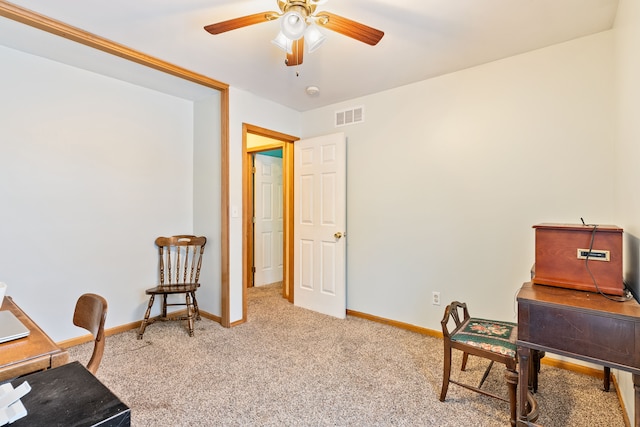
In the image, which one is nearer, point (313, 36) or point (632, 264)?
point (632, 264)

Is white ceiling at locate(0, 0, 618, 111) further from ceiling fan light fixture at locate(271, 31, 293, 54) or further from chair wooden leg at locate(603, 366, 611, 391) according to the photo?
chair wooden leg at locate(603, 366, 611, 391)

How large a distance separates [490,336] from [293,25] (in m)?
2.07

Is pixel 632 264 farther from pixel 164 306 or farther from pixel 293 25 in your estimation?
pixel 164 306

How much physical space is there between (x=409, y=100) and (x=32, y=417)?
124 inches

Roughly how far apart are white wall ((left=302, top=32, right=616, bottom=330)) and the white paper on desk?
275 cm

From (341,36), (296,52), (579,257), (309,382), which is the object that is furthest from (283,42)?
(309,382)

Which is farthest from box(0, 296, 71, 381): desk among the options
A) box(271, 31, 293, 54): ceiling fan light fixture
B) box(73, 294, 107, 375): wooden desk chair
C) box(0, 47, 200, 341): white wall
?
box(0, 47, 200, 341): white wall

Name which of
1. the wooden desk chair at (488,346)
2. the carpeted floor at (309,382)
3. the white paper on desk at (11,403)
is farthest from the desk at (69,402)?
the wooden desk chair at (488,346)

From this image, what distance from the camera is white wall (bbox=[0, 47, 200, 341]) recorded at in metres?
2.41

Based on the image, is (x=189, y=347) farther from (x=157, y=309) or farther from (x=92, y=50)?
(x=92, y=50)

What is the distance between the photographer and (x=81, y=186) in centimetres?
272

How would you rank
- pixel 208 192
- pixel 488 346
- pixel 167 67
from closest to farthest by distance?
pixel 488 346 → pixel 167 67 → pixel 208 192

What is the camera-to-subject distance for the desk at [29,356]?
91 centimetres

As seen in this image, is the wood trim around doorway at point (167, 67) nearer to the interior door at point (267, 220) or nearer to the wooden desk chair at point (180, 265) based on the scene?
the wooden desk chair at point (180, 265)
